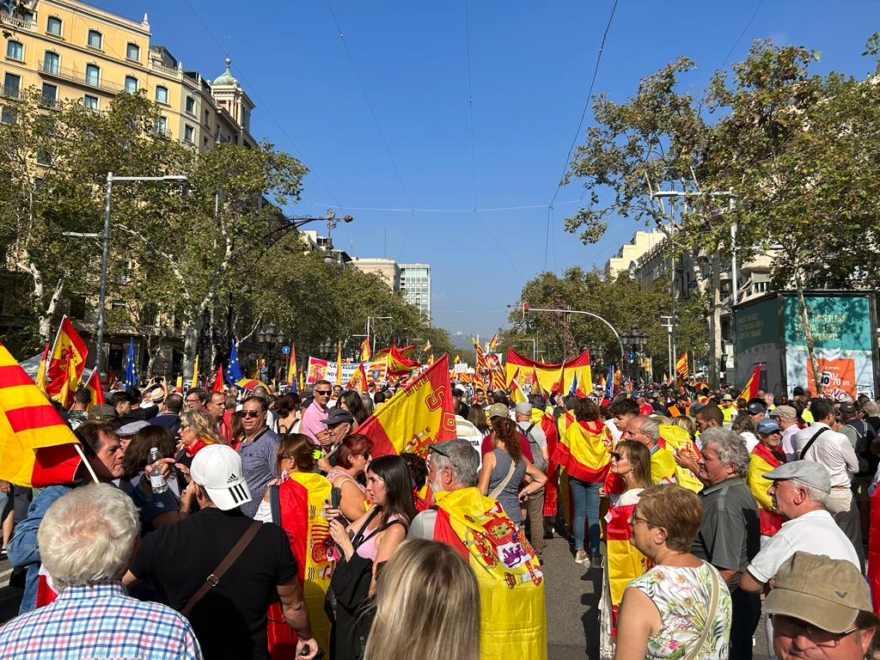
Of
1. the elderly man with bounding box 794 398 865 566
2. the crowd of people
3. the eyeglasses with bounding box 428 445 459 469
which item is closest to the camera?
the crowd of people

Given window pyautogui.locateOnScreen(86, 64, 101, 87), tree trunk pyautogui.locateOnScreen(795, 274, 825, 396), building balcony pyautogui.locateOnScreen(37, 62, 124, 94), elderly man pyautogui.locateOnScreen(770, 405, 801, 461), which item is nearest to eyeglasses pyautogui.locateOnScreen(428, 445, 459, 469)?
elderly man pyautogui.locateOnScreen(770, 405, 801, 461)

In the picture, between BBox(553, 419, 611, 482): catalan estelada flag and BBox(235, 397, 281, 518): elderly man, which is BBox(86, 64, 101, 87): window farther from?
BBox(553, 419, 611, 482): catalan estelada flag

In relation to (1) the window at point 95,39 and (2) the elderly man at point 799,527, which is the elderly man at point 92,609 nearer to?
(2) the elderly man at point 799,527

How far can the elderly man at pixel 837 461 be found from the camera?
5258mm

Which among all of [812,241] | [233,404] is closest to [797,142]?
[812,241]

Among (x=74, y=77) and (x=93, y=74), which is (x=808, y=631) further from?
(x=93, y=74)

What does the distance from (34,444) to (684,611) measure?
360cm

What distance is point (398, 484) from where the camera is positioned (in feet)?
12.3

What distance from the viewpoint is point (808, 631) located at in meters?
2.06

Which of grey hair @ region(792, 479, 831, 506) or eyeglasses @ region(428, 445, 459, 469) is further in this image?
eyeglasses @ region(428, 445, 459, 469)

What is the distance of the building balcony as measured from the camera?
50.8 meters

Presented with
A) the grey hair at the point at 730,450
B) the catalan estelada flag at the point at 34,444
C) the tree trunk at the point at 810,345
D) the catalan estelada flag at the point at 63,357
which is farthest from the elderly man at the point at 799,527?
the tree trunk at the point at 810,345

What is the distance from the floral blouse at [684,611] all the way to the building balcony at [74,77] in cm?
5529

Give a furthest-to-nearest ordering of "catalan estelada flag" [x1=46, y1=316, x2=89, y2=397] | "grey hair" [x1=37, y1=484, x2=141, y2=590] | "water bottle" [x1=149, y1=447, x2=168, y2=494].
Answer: "catalan estelada flag" [x1=46, y1=316, x2=89, y2=397]
"water bottle" [x1=149, y1=447, x2=168, y2=494]
"grey hair" [x1=37, y1=484, x2=141, y2=590]
